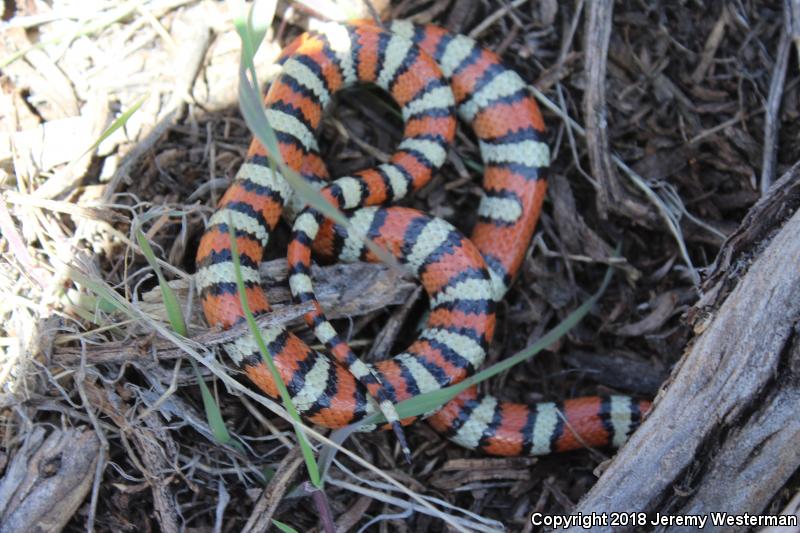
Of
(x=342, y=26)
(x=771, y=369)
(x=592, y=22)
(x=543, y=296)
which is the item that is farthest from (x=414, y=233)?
(x=771, y=369)

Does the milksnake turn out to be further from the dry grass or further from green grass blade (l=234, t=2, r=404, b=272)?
green grass blade (l=234, t=2, r=404, b=272)

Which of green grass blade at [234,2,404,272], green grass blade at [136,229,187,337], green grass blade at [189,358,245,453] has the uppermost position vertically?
green grass blade at [234,2,404,272]

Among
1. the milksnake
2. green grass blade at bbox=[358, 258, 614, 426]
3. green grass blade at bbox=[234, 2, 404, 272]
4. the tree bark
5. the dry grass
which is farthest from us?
the milksnake

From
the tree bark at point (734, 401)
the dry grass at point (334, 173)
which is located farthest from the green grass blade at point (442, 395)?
the tree bark at point (734, 401)

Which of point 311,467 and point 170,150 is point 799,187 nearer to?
point 311,467

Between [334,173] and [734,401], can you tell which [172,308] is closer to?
[334,173]

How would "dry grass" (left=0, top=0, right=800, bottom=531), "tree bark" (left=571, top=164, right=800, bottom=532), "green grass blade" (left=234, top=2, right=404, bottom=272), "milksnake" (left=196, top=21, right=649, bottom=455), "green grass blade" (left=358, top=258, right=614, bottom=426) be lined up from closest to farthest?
"green grass blade" (left=234, top=2, right=404, bottom=272) < "tree bark" (left=571, top=164, right=800, bottom=532) < "green grass blade" (left=358, top=258, right=614, bottom=426) < "dry grass" (left=0, top=0, right=800, bottom=531) < "milksnake" (left=196, top=21, right=649, bottom=455)

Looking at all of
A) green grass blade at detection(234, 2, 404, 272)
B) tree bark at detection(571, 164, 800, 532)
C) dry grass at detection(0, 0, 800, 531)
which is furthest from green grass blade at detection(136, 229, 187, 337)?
tree bark at detection(571, 164, 800, 532)
